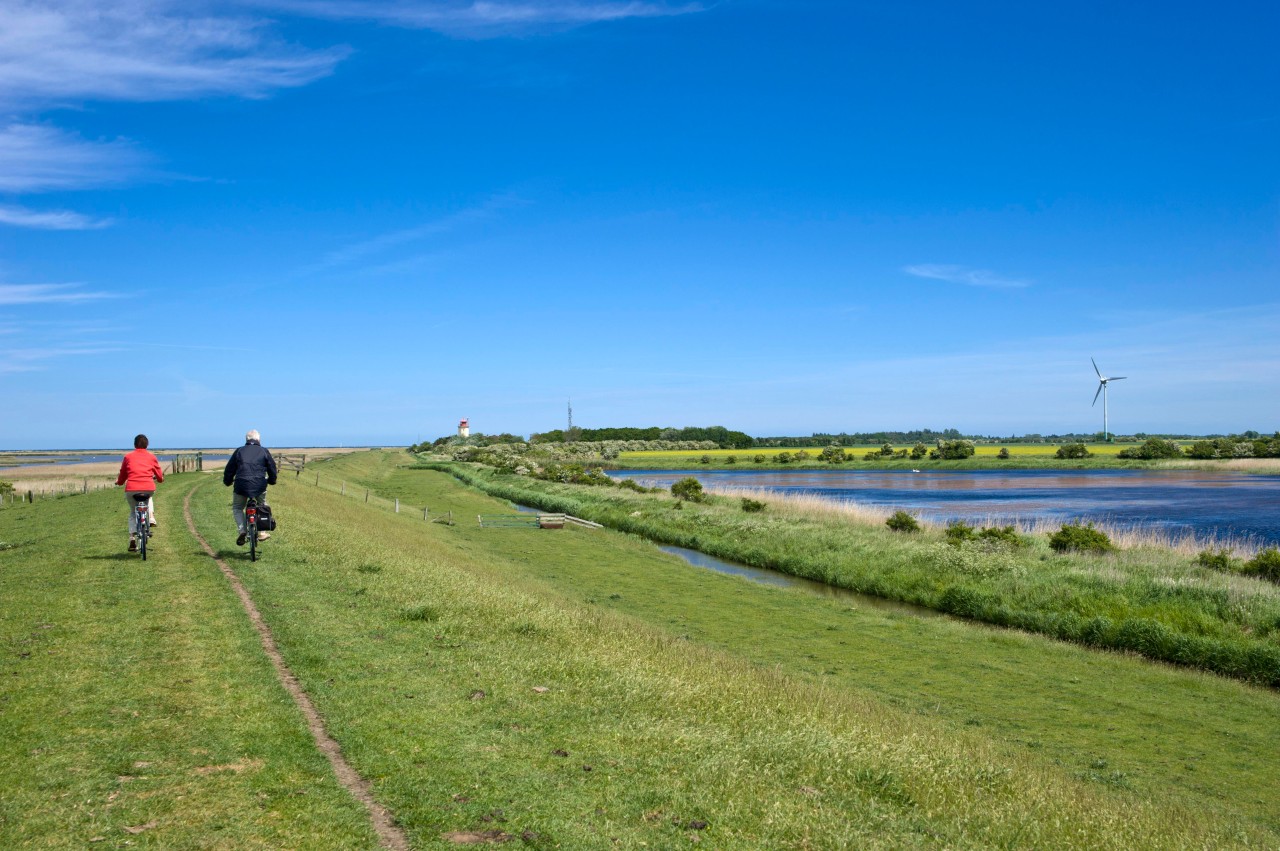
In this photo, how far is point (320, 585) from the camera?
548 inches

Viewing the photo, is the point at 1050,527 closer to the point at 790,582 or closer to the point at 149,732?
the point at 790,582

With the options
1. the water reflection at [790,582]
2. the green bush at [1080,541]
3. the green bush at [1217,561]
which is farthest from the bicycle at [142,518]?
the green bush at [1080,541]

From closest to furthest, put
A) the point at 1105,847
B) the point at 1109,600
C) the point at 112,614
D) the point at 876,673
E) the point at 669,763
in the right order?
the point at 1105,847
the point at 669,763
the point at 112,614
the point at 876,673
the point at 1109,600

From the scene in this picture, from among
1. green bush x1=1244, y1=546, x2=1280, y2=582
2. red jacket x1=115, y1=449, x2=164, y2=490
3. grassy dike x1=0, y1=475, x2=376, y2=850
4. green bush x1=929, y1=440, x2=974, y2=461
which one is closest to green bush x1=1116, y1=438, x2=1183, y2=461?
green bush x1=929, y1=440, x2=974, y2=461

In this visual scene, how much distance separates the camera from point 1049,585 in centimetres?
2325

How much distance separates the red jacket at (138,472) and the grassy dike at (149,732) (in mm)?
2436

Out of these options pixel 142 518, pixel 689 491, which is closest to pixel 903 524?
pixel 689 491

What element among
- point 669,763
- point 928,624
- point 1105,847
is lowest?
point 928,624

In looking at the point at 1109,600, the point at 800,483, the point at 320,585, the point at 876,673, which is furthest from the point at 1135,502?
the point at 320,585

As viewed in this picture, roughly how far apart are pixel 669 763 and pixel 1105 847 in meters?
3.50

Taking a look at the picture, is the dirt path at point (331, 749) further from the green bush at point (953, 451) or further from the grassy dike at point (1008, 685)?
the green bush at point (953, 451)

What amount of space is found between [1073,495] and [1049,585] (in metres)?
42.4

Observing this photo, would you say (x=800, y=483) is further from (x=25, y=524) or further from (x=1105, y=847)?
(x=1105, y=847)

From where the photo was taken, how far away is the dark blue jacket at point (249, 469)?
1516cm
